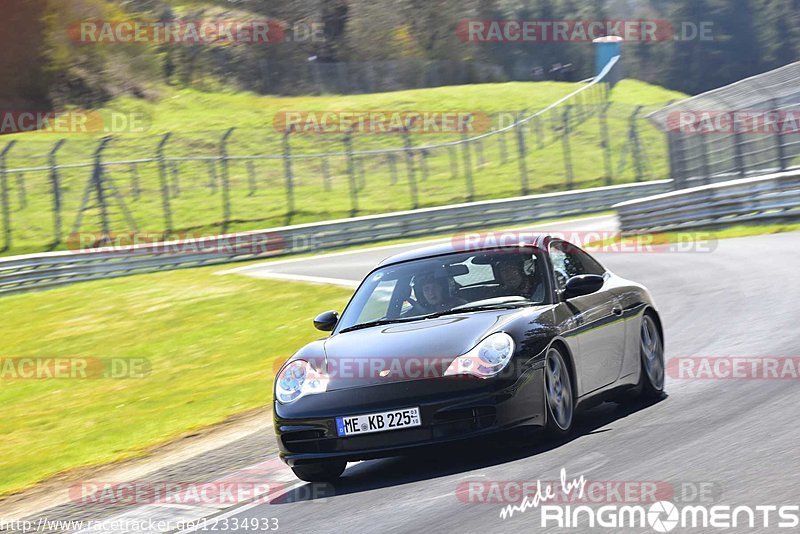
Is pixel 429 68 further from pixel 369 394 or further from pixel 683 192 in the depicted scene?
pixel 369 394

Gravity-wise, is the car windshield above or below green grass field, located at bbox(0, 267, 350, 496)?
above

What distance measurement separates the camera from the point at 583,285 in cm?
781

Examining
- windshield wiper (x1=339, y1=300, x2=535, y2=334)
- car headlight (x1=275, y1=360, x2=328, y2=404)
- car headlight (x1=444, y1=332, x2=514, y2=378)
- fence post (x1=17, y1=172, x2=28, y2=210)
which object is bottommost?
fence post (x1=17, y1=172, x2=28, y2=210)

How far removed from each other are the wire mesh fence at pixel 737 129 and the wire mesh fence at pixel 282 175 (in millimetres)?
7350

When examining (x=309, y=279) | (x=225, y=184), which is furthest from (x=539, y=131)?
(x=309, y=279)

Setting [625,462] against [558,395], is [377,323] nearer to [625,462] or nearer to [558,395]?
[558,395]

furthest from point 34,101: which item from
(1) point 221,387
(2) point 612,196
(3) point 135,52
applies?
(1) point 221,387

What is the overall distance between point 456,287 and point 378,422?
140cm

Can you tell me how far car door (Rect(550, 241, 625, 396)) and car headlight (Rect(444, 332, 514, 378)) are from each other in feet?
2.52

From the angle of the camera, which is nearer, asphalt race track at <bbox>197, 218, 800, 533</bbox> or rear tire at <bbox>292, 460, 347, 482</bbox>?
asphalt race track at <bbox>197, 218, 800, 533</bbox>

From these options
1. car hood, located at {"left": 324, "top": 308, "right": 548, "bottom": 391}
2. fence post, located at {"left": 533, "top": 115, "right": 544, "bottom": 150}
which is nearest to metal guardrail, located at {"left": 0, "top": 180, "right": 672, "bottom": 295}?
fence post, located at {"left": 533, "top": 115, "right": 544, "bottom": 150}

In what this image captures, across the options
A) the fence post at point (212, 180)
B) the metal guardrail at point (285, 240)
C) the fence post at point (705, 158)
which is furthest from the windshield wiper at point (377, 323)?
the fence post at point (212, 180)

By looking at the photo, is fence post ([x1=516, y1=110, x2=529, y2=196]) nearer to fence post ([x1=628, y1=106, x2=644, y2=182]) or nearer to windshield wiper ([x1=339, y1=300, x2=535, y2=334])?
fence post ([x1=628, y1=106, x2=644, y2=182])

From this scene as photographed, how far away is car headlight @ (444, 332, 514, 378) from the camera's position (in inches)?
277
